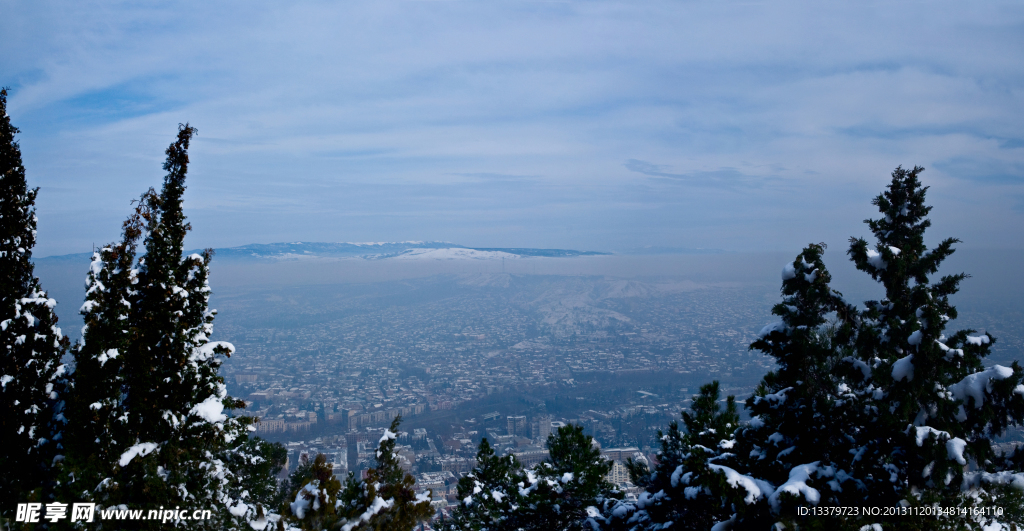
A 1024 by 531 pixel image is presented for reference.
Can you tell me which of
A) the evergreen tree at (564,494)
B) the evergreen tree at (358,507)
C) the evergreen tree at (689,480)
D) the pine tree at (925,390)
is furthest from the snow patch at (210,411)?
the pine tree at (925,390)

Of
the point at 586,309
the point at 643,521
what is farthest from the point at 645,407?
the point at 586,309

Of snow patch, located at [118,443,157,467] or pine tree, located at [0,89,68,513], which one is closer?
snow patch, located at [118,443,157,467]

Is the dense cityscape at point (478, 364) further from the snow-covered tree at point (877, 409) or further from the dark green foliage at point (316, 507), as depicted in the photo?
the dark green foliage at point (316, 507)

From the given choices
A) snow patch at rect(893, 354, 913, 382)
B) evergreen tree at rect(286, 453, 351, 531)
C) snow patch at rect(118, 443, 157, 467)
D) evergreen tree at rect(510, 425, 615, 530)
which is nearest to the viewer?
snow patch at rect(893, 354, 913, 382)

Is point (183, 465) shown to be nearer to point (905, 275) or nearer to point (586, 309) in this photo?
point (905, 275)

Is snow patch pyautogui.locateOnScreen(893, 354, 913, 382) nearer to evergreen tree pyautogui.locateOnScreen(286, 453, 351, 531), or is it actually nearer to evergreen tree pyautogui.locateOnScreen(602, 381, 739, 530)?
evergreen tree pyautogui.locateOnScreen(602, 381, 739, 530)

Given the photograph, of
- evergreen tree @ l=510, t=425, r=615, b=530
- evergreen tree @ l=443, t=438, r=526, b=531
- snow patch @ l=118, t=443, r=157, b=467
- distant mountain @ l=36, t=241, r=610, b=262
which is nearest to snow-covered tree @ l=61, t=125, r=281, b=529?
snow patch @ l=118, t=443, r=157, b=467

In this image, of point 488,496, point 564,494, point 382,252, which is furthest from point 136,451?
point 382,252
